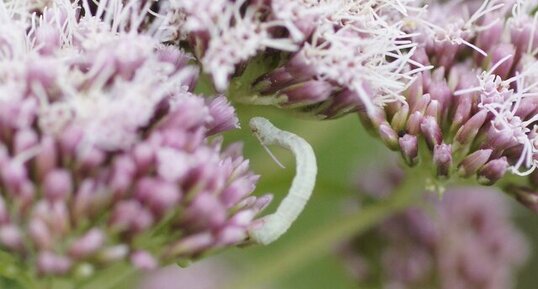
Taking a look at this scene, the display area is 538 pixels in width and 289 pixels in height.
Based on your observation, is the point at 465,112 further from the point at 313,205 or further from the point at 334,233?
the point at 313,205

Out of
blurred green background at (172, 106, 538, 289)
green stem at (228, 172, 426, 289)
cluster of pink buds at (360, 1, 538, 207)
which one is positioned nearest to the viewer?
cluster of pink buds at (360, 1, 538, 207)

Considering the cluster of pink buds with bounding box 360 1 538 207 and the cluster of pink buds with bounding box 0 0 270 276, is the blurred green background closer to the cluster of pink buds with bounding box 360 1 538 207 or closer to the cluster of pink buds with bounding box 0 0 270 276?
the cluster of pink buds with bounding box 360 1 538 207

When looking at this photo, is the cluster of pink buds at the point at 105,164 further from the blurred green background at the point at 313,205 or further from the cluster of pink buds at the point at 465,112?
the blurred green background at the point at 313,205


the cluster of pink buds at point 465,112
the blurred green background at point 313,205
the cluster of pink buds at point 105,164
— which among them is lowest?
the blurred green background at point 313,205

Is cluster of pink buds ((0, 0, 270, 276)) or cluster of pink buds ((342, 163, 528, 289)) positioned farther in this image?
cluster of pink buds ((342, 163, 528, 289))

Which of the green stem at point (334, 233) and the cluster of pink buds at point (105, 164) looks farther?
the green stem at point (334, 233)

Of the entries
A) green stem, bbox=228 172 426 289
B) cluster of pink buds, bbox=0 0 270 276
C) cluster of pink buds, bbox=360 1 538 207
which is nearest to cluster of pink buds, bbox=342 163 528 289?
green stem, bbox=228 172 426 289

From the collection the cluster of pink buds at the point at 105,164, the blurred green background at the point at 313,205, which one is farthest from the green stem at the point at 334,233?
the cluster of pink buds at the point at 105,164
